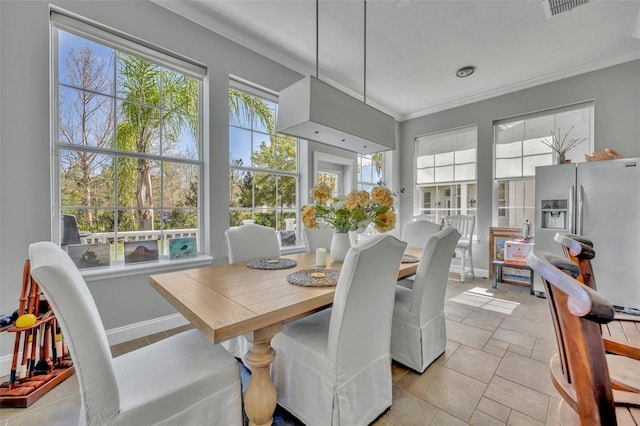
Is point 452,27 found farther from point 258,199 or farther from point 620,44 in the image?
point 258,199

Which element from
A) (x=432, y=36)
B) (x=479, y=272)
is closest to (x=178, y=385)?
(x=432, y=36)

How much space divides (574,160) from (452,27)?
269cm

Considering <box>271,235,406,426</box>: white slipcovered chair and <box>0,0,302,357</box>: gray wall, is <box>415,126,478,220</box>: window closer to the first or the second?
<box>271,235,406,426</box>: white slipcovered chair

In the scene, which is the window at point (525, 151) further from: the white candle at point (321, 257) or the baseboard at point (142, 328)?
the baseboard at point (142, 328)

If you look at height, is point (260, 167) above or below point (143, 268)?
above

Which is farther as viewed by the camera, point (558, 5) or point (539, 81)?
point (539, 81)

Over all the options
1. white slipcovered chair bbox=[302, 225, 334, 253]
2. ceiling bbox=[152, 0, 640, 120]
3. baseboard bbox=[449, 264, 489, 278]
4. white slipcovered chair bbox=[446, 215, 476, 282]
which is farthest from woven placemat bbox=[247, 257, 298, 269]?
baseboard bbox=[449, 264, 489, 278]

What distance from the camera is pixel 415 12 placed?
2.66 m

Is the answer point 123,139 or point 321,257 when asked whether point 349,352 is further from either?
point 123,139

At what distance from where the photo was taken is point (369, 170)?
5.16 m

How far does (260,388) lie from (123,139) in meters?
2.41

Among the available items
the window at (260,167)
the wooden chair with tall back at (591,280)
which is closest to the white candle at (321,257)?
the wooden chair with tall back at (591,280)

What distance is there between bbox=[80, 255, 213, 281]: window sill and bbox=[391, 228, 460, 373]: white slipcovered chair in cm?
194

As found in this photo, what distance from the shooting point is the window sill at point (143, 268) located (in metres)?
2.18
